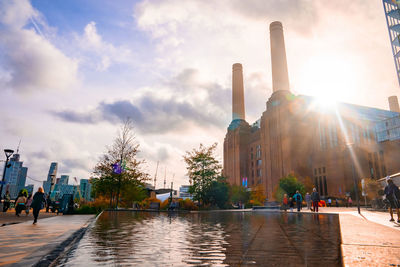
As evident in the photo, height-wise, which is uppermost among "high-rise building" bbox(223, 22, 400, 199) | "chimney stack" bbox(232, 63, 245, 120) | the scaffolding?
"chimney stack" bbox(232, 63, 245, 120)

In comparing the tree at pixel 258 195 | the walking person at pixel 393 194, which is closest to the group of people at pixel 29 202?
the walking person at pixel 393 194

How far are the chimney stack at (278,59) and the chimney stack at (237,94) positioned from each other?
89.1 feet

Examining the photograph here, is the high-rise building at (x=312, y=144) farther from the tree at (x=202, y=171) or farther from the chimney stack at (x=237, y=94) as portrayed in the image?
the tree at (x=202, y=171)

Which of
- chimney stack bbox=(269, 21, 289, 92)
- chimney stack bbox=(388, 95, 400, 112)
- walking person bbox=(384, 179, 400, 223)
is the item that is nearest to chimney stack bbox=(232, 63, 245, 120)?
chimney stack bbox=(269, 21, 289, 92)

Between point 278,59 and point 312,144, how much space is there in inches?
1297

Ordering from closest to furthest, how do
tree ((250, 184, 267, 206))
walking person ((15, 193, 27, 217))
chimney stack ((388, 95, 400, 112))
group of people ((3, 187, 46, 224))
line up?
group of people ((3, 187, 46, 224))
walking person ((15, 193, 27, 217))
tree ((250, 184, 267, 206))
chimney stack ((388, 95, 400, 112))

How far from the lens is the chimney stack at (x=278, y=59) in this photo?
90250 millimetres

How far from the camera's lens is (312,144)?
81188 mm

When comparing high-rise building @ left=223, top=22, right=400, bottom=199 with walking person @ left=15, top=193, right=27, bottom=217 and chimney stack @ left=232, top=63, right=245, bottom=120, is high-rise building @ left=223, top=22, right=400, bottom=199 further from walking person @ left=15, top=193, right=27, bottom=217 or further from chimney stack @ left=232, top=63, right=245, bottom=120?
walking person @ left=15, top=193, right=27, bottom=217

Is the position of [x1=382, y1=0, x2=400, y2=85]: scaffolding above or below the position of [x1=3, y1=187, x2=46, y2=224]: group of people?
above

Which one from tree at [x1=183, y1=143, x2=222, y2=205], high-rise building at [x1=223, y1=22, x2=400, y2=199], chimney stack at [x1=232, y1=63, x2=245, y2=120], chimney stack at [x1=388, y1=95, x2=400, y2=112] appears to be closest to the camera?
tree at [x1=183, y1=143, x2=222, y2=205]

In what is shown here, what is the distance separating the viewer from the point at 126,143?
24844 mm

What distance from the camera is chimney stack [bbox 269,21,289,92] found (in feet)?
296

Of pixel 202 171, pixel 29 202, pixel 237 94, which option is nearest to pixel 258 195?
pixel 202 171
